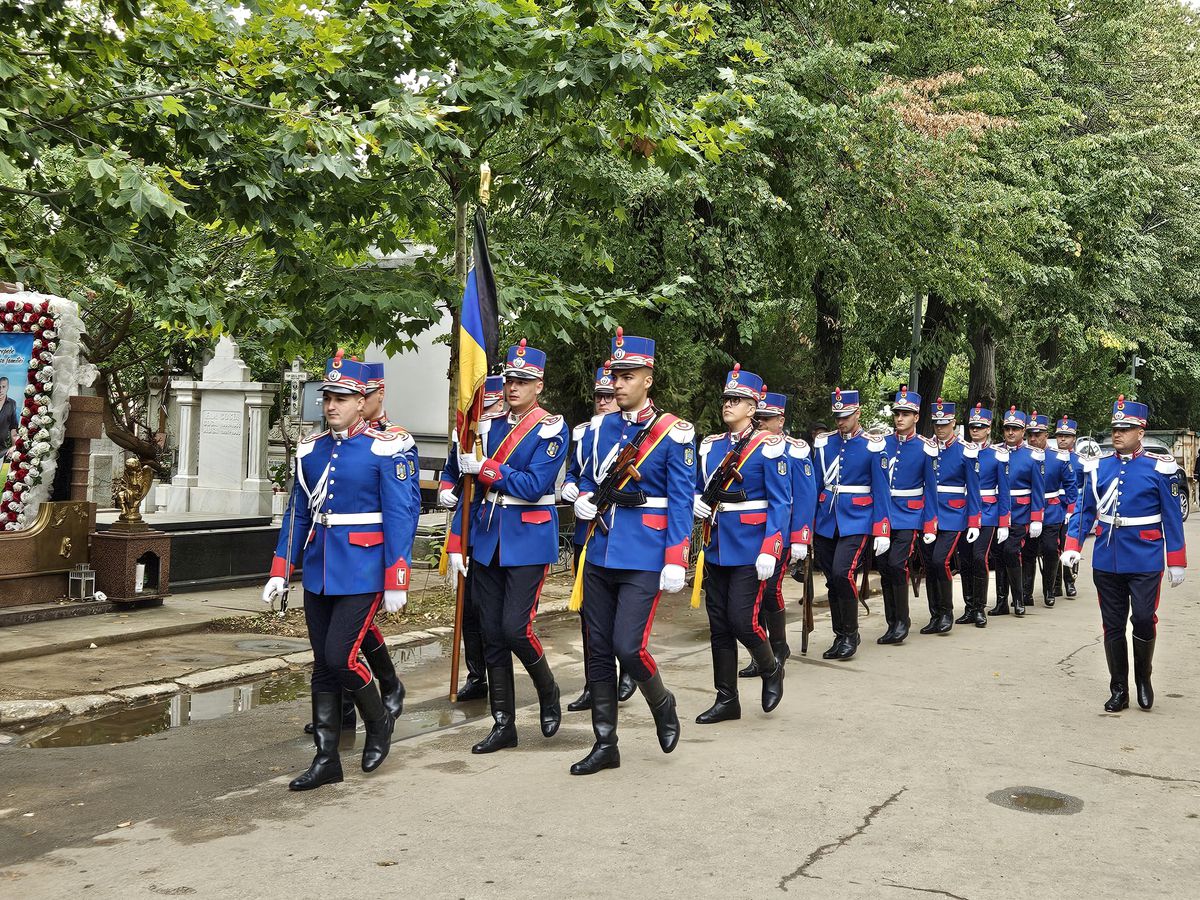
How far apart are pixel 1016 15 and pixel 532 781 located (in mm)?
20545

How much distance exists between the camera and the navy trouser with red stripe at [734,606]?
7.57 metres

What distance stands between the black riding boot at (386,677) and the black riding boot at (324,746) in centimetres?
74

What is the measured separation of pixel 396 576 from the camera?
6.10 m

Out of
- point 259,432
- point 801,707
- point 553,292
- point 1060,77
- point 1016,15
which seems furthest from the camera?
point 1060,77

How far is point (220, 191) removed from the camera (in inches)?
340

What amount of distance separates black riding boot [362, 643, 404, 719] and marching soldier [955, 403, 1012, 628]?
279 inches

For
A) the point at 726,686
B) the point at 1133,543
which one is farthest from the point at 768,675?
the point at 1133,543

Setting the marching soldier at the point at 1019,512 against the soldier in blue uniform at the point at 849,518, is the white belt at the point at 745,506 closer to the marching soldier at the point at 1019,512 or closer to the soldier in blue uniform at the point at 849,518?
the soldier in blue uniform at the point at 849,518

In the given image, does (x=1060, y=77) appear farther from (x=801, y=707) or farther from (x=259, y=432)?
(x=801, y=707)

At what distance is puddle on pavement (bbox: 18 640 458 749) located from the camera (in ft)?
23.5

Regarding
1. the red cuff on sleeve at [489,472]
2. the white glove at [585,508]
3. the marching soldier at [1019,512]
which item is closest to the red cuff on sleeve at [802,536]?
the white glove at [585,508]

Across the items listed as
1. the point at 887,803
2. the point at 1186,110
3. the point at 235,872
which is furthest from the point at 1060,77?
the point at 235,872

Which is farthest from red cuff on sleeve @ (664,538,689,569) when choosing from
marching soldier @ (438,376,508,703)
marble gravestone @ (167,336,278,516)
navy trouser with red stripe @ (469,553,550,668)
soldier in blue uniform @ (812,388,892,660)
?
marble gravestone @ (167,336,278,516)

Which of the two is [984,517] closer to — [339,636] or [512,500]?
[512,500]
